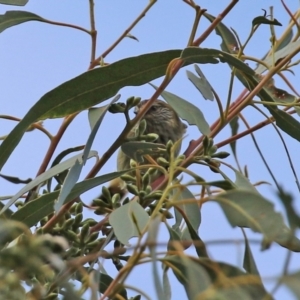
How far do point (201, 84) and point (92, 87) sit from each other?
0.83ft

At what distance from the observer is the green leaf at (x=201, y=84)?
1.49 meters

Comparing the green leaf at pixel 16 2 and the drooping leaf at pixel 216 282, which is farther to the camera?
the green leaf at pixel 16 2

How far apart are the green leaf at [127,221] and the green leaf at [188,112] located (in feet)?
0.93

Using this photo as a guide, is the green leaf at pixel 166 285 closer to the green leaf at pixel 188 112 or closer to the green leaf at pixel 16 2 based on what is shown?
the green leaf at pixel 188 112

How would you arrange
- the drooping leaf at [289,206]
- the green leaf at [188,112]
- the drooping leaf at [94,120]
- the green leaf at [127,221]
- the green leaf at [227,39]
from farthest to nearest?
the green leaf at [227,39], the green leaf at [188,112], the drooping leaf at [94,120], the green leaf at [127,221], the drooping leaf at [289,206]

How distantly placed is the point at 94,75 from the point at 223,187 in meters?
0.33

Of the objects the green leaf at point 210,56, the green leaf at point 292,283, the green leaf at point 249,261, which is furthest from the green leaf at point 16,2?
the green leaf at point 292,283

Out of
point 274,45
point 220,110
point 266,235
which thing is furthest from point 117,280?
point 274,45

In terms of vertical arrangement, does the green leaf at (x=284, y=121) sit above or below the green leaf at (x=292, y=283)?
above

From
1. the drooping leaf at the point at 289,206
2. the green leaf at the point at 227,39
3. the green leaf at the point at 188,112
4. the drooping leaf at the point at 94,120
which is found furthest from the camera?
the green leaf at the point at 227,39

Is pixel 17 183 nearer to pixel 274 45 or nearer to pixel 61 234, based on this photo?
pixel 61 234

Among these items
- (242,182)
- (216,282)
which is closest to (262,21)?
(242,182)

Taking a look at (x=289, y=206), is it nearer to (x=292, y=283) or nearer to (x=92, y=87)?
(x=292, y=283)

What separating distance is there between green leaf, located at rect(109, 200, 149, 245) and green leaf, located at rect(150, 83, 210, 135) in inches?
11.2
